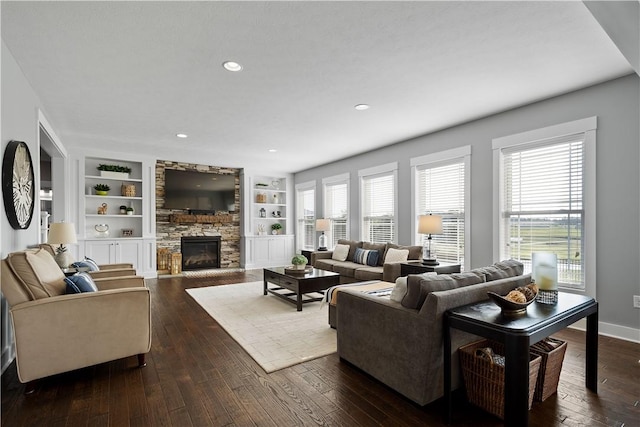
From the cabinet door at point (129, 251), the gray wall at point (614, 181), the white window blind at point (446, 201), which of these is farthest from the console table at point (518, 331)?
the cabinet door at point (129, 251)

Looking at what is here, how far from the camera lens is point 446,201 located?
5.16 m

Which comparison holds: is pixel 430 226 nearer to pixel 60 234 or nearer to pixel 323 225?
pixel 323 225

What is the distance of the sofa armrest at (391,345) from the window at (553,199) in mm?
2707

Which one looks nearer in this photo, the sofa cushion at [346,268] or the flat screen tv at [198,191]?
the sofa cushion at [346,268]

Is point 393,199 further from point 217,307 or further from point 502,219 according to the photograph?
point 217,307

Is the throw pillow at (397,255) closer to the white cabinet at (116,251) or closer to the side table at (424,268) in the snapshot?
the side table at (424,268)

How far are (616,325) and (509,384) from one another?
276 centimetres

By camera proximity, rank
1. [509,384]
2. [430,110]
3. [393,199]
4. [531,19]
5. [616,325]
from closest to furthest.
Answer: [509,384], [531,19], [616,325], [430,110], [393,199]

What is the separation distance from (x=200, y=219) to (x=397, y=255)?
4.95 meters

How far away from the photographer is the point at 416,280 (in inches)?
83.7

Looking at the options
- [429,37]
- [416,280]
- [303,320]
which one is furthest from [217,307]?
[429,37]

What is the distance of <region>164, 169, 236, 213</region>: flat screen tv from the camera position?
7.54 m

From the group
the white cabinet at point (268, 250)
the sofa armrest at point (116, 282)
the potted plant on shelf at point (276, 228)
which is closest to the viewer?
the sofa armrest at point (116, 282)

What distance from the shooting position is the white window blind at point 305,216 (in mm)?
8672
